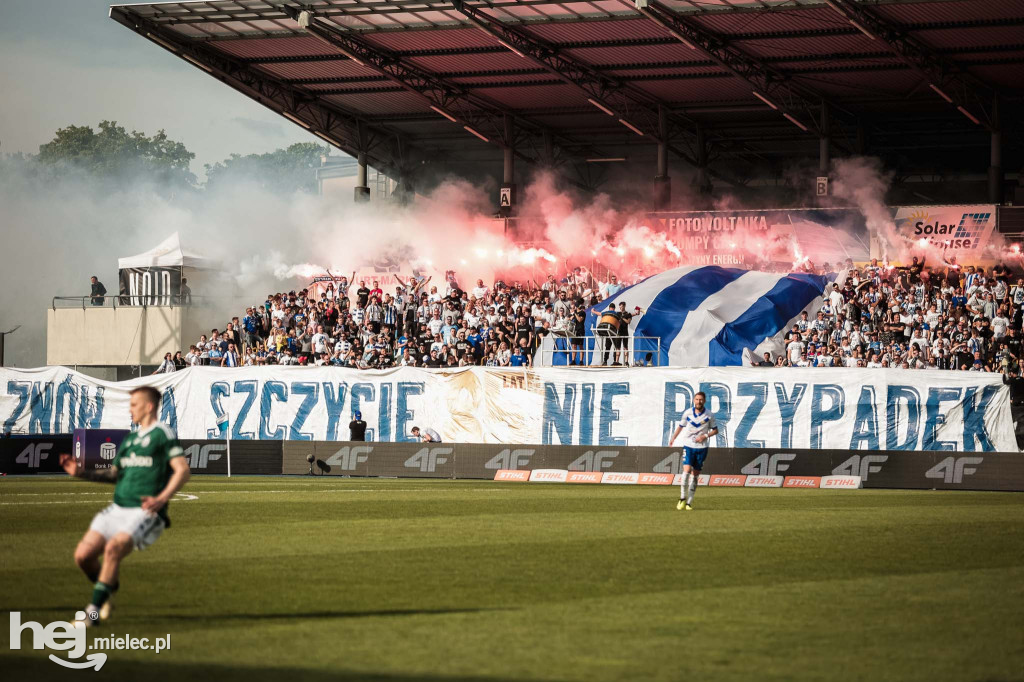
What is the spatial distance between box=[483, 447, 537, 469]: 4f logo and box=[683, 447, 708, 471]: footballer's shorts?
9.54m

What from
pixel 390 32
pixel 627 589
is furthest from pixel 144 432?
pixel 390 32

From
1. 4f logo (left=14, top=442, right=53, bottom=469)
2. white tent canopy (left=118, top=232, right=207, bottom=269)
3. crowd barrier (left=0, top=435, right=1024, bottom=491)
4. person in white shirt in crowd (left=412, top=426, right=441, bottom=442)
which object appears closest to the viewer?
crowd barrier (left=0, top=435, right=1024, bottom=491)

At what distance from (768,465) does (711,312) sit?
9749mm

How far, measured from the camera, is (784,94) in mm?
48406

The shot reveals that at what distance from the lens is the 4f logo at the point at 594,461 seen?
2945 centimetres

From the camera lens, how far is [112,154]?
9556cm

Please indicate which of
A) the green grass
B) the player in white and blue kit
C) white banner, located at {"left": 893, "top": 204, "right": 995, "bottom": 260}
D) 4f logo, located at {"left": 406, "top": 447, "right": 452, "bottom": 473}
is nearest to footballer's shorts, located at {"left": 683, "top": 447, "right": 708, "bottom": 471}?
the player in white and blue kit

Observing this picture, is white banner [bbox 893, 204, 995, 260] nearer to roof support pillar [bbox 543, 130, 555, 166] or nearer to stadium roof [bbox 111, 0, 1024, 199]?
stadium roof [bbox 111, 0, 1024, 199]

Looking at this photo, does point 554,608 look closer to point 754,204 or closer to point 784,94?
point 784,94

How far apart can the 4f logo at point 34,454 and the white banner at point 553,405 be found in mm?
4238

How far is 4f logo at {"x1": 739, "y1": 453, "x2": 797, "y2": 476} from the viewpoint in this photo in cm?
2839

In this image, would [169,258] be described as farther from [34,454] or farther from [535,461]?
[535,461]

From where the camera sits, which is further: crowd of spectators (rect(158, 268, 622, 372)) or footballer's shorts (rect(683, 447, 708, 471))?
crowd of spectators (rect(158, 268, 622, 372))

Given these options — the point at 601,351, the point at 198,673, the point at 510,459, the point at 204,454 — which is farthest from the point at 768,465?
the point at 198,673
